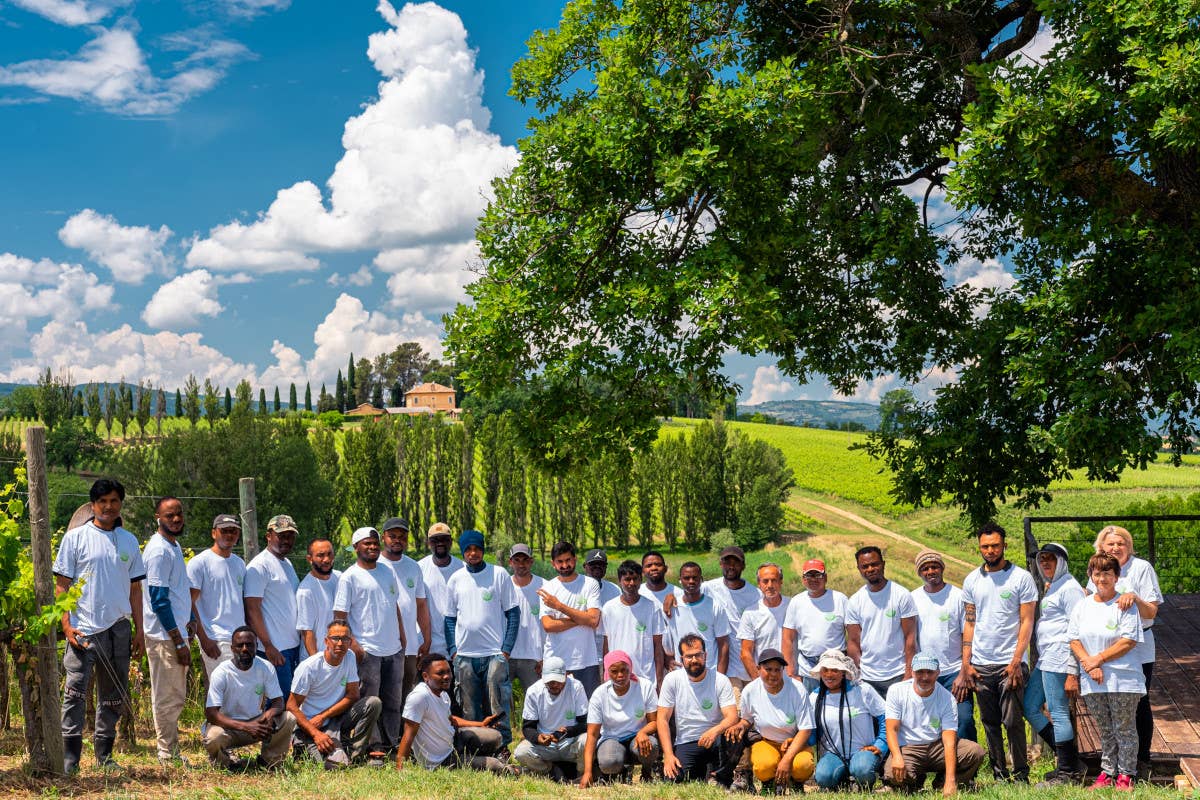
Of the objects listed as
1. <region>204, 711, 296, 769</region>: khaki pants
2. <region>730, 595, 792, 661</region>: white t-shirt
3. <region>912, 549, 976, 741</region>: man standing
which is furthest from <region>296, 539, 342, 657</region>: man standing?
<region>912, 549, 976, 741</region>: man standing

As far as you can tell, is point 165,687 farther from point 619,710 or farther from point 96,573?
point 619,710

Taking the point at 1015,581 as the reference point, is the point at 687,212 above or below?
above

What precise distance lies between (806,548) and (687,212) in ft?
125

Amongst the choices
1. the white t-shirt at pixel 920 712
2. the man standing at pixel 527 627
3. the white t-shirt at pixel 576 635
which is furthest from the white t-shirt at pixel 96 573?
the white t-shirt at pixel 920 712

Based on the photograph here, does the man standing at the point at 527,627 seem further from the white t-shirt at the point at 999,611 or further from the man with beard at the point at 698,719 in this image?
the white t-shirt at the point at 999,611

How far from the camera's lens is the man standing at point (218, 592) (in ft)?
25.2

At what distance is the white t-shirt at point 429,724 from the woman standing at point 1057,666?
4907mm

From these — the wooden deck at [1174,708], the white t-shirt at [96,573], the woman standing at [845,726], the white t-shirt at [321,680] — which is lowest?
the wooden deck at [1174,708]

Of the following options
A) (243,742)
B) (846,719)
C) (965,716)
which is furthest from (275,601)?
(965,716)

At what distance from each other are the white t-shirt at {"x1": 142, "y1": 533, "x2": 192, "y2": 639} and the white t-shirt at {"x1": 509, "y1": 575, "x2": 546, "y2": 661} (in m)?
2.77

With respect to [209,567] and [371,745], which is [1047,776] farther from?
[209,567]

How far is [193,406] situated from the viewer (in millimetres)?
59094

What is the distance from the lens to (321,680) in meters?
7.76

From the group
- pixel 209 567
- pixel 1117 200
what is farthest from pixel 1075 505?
pixel 209 567
